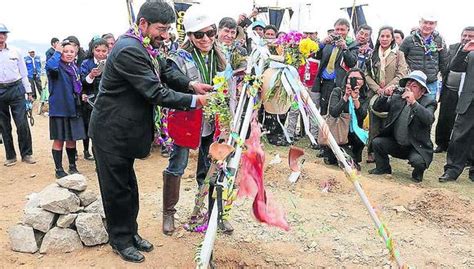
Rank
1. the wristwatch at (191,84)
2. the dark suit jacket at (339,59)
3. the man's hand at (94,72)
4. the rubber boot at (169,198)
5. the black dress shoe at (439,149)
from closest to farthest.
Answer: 1. the wristwatch at (191,84)
2. the rubber boot at (169,198)
3. the man's hand at (94,72)
4. the dark suit jacket at (339,59)
5. the black dress shoe at (439,149)

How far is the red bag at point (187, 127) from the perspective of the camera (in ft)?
12.2

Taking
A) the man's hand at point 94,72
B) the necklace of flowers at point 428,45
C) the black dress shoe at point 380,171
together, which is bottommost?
the black dress shoe at point 380,171

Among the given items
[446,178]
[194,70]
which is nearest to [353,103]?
[446,178]

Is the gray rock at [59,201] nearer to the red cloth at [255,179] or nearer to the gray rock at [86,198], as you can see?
the gray rock at [86,198]

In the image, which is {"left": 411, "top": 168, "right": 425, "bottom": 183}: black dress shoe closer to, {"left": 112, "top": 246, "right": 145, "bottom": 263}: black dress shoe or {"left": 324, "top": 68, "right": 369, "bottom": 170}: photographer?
{"left": 324, "top": 68, "right": 369, "bottom": 170}: photographer

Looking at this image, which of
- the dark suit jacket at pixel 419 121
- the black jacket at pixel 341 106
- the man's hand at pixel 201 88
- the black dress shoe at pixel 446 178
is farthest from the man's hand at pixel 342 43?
the man's hand at pixel 201 88

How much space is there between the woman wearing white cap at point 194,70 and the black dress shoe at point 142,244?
32 centimetres

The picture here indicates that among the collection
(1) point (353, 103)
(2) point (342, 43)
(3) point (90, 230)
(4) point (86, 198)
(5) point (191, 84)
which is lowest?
(3) point (90, 230)

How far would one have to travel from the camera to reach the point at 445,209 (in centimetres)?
487

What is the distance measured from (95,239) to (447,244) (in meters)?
3.26

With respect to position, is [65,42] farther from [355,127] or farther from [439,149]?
[439,149]

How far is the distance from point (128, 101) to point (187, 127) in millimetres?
583

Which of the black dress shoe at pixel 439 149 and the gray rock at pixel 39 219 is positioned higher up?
the gray rock at pixel 39 219

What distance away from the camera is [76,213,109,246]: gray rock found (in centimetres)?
385
